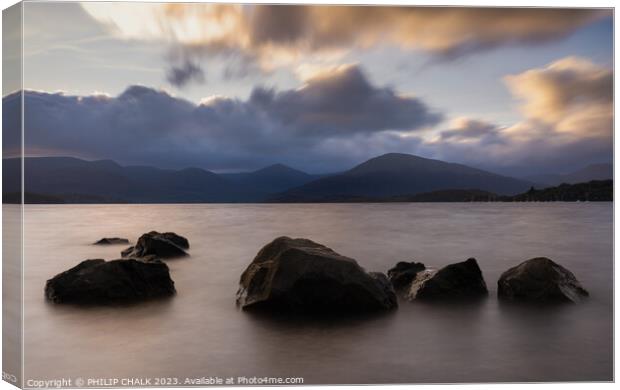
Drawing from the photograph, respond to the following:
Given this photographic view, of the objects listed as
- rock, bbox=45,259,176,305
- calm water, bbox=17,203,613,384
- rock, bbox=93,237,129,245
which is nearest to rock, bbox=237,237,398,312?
calm water, bbox=17,203,613,384

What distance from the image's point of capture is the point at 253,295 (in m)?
6.65

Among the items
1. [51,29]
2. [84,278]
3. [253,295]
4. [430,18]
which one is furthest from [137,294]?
[430,18]

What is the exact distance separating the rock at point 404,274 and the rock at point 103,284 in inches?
137

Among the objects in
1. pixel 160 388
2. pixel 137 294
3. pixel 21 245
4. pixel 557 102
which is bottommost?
pixel 160 388

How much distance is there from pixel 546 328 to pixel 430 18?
3926mm

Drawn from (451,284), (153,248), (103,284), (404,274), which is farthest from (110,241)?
(451,284)

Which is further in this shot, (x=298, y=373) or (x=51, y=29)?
(x=51, y=29)

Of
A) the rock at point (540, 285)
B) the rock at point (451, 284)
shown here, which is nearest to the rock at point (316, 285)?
the rock at point (451, 284)

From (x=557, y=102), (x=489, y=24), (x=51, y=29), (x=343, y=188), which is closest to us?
(x=51, y=29)

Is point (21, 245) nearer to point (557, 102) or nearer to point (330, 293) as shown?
point (330, 293)

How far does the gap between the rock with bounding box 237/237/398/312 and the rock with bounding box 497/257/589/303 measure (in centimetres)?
204

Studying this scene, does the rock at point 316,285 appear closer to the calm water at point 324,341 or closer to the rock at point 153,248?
the calm water at point 324,341

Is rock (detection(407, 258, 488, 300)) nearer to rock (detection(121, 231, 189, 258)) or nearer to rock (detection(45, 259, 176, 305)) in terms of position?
rock (detection(45, 259, 176, 305))

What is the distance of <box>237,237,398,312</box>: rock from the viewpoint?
20.3 feet
